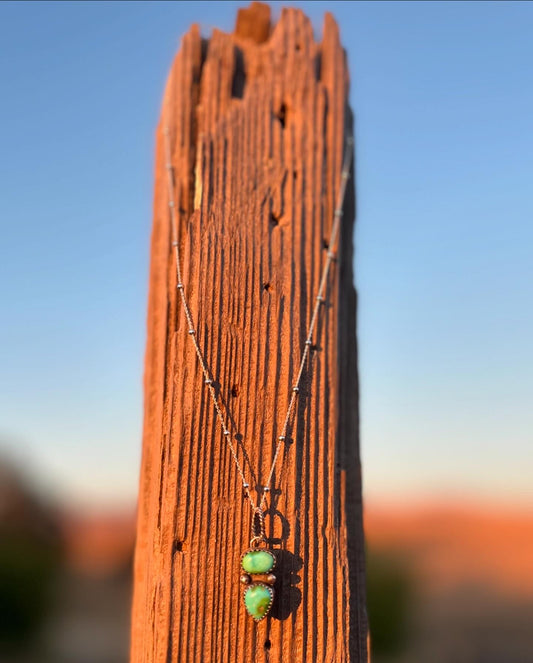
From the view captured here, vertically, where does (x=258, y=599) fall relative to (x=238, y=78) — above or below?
below

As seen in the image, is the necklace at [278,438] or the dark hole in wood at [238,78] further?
the dark hole in wood at [238,78]

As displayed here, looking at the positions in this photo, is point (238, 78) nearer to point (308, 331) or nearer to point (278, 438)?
point (308, 331)

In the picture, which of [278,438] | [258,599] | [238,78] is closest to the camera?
[258,599]

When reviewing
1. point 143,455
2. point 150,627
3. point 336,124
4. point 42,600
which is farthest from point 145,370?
point 42,600

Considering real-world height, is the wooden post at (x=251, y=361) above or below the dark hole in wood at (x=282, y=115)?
below

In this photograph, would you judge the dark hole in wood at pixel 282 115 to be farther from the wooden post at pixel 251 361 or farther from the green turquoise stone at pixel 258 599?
the green turquoise stone at pixel 258 599

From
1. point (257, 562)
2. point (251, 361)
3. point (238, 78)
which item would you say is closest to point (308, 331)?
point (251, 361)

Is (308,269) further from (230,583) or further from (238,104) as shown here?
(230,583)

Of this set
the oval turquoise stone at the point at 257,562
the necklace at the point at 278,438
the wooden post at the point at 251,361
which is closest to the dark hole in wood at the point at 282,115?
the wooden post at the point at 251,361
